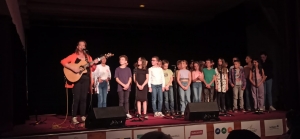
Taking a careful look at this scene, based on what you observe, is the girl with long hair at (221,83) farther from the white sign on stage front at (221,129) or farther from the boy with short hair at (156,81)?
the white sign on stage front at (221,129)

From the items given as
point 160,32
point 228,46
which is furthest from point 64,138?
point 228,46

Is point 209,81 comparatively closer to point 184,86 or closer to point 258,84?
point 184,86

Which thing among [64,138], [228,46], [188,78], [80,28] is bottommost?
[64,138]

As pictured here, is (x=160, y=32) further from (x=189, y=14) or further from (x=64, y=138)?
(x=64, y=138)

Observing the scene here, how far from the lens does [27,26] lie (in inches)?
350

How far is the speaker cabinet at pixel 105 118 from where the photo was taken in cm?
461

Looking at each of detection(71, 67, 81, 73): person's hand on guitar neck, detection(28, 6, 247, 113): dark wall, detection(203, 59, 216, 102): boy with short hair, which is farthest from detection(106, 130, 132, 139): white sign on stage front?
detection(28, 6, 247, 113): dark wall

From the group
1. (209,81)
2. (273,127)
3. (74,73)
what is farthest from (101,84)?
(273,127)

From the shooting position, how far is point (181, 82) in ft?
21.4

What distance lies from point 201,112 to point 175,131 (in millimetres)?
693

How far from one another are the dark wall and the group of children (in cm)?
222

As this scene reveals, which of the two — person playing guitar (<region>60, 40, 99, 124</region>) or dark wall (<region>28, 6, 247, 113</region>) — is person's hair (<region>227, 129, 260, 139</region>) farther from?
dark wall (<region>28, 6, 247, 113</region>)

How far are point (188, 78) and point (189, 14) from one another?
10.7 feet

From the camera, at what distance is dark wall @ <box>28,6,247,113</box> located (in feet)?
28.7
